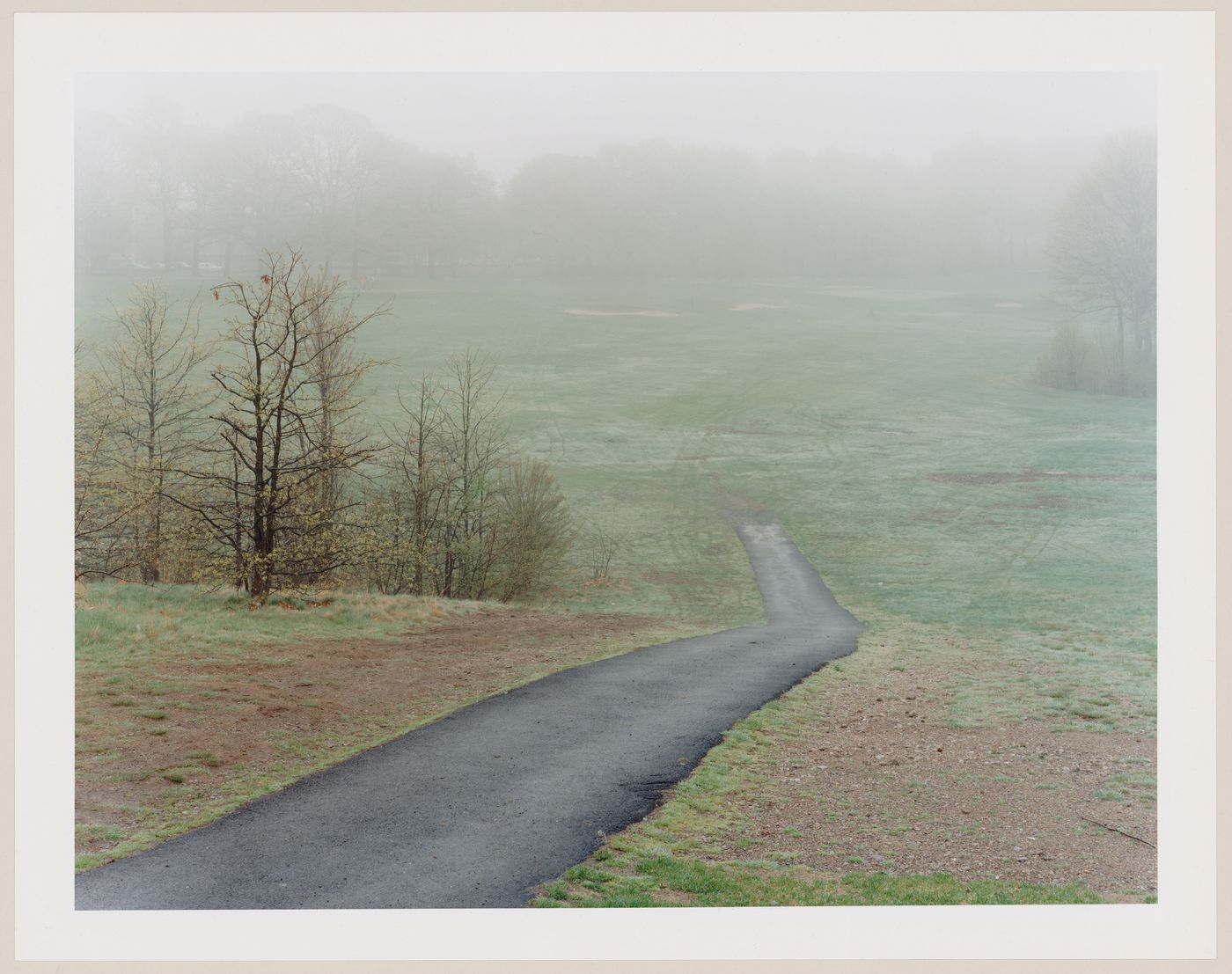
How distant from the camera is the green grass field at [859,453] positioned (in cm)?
1994

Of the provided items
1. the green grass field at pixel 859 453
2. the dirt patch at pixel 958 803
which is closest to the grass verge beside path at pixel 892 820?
the dirt patch at pixel 958 803

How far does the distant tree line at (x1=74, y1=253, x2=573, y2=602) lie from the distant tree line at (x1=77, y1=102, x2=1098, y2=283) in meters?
1.43

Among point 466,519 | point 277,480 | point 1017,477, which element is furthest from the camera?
point 1017,477

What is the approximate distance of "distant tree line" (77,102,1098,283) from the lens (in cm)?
1494

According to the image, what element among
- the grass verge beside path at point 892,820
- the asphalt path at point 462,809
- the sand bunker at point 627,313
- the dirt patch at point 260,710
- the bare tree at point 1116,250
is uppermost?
the bare tree at point 1116,250

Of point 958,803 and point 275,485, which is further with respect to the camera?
Answer: point 275,485

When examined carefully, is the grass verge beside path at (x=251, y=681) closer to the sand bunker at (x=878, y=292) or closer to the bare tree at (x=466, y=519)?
the bare tree at (x=466, y=519)

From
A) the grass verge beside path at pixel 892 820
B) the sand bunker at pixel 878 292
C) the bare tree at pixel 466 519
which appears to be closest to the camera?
the grass verge beside path at pixel 892 820

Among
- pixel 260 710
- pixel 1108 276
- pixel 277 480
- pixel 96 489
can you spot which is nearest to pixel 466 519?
pixel 277 480

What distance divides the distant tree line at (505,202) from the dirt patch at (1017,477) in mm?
9168

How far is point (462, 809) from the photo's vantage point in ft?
27.7

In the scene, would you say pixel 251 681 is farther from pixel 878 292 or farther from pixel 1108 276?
pixel 878 292

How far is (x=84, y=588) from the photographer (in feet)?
50.1

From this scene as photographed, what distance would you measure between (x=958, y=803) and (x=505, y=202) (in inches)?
617
